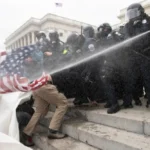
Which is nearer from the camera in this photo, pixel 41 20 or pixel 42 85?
pixel 42 85

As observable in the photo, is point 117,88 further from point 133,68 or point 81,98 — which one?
point 81,98

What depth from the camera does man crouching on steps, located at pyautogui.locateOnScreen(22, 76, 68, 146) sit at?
164 inches

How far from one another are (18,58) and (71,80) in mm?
1044

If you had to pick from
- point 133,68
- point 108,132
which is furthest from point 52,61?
point 108,132

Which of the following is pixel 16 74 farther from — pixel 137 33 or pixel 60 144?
pixel 137 33

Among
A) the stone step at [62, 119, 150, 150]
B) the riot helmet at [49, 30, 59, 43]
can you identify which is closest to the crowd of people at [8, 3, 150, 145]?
the riot helmet at [49, 30, 59, 43]

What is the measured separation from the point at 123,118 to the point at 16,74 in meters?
1.74

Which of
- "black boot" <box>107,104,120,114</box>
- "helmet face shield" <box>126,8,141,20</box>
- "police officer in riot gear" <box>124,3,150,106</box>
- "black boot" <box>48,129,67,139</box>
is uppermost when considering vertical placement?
"helmet face shield" <box>126,8,141,20</box>

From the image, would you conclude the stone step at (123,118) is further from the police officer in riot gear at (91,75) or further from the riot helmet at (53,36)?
the riot helmet at (53,36)

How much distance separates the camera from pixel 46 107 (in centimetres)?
455

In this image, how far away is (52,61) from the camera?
4.63 m

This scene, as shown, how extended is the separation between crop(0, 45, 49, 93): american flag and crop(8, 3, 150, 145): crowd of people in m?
0.14

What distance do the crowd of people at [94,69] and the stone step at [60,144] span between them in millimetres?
125

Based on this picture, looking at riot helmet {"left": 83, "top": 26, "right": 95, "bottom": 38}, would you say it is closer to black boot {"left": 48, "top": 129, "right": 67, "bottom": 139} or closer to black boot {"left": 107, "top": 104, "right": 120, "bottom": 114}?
black boot {"left": 107, "top": 104, "right": 120, "bottom": 114}
